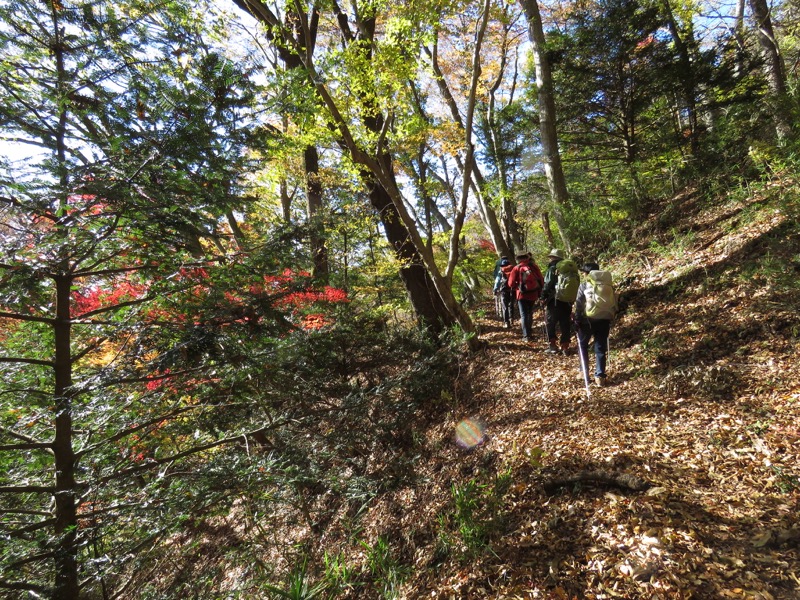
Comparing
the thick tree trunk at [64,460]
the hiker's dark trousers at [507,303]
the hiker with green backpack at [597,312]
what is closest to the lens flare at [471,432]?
the hiker with green backpack at [597,312]

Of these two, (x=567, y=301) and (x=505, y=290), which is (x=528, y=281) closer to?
(x=567, y=301)

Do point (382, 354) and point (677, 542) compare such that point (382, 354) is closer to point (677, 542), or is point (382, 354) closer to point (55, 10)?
point (677, 542)

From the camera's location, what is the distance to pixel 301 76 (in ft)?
13.2

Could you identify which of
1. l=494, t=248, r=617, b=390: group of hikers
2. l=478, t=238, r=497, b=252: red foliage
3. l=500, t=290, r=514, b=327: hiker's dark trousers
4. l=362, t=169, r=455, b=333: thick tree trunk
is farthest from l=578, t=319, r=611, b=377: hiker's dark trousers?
l=478, t=238, r=497, b=252: red foliage

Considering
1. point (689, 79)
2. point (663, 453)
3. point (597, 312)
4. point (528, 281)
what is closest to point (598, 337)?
point (597, 312)

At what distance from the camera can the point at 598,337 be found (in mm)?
4953

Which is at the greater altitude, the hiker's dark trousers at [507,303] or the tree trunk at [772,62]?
the tree trunk at [772,62]

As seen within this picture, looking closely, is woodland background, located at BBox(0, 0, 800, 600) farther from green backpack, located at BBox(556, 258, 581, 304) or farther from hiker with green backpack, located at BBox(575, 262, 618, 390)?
green backpack, located at BBox(556, 258, 581, 304)

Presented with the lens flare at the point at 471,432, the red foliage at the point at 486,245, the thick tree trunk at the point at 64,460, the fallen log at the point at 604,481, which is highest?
the red foliage at the point at 486,245

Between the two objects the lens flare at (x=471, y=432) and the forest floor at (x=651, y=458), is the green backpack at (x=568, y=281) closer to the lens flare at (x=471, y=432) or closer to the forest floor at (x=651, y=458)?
the forest floor at (x=651, y=458)

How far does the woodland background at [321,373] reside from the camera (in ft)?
9.02

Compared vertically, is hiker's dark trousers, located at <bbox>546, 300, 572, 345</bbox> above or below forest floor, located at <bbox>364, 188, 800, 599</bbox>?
above

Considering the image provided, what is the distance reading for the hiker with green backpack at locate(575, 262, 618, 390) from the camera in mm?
4824

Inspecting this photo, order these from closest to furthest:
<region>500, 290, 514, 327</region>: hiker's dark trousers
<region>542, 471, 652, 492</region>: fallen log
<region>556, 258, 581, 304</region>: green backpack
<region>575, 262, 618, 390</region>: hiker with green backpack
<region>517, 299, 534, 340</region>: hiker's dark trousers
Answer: <region>542, 471, 652, 492</region>: fallen log → <region>575, 262, 618, 390</region>: hiker with green backpack → <region>556, 258, 581, 304</region>: green backpack → <region>517, 299, 534, 340</region>: hiker's dark trousers → <region>500, 290, 514, 327</region>: hiker's dark trousers
